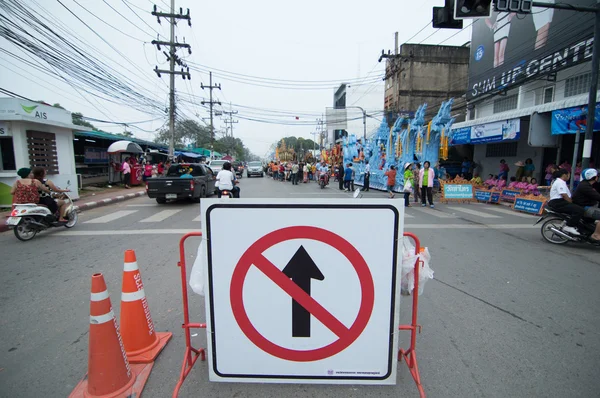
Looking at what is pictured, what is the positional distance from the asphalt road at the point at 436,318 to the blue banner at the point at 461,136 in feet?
34.7

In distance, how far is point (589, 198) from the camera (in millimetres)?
5863

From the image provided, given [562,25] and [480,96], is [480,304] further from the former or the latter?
[480,96]

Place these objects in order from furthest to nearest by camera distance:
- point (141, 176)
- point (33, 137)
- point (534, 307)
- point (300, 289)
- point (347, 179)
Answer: point (141, 176) < point (347, 179) < point (33, 137) < point (534, 307) < point (300, 289)

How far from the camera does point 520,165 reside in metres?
13.6

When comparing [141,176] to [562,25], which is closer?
[562,25]

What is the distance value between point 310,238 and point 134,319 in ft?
5.59

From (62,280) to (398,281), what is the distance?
177 inches

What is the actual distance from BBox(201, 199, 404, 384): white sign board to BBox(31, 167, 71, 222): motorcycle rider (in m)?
6.88

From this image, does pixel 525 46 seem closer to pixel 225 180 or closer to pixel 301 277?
pixel 225 180

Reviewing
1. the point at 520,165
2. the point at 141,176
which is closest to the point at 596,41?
the point at 520,165

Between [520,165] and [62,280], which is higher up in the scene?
Result: [520,165]

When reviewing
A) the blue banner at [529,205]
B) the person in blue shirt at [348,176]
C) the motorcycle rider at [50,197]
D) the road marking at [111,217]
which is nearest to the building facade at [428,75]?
the person in blue shirt at [348,176]

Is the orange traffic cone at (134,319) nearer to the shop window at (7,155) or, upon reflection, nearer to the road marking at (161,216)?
the road marking at (161,216)

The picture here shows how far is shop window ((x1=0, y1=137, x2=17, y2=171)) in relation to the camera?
9.89m
